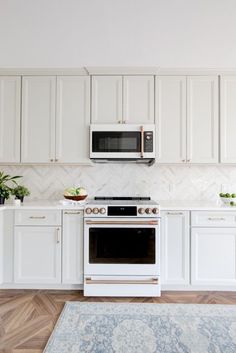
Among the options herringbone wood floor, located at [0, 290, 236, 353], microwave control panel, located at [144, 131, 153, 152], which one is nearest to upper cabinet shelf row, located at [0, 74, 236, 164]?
microwave control panel, located at [144, 131, 153, 152]

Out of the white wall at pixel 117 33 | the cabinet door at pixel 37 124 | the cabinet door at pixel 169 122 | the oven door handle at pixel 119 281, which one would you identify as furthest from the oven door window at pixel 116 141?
the oven door handle at pixel 119 281

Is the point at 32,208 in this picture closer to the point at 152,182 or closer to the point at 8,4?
the point at 152,182

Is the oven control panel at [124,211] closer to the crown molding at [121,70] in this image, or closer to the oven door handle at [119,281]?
the oven door handle at [119,281]

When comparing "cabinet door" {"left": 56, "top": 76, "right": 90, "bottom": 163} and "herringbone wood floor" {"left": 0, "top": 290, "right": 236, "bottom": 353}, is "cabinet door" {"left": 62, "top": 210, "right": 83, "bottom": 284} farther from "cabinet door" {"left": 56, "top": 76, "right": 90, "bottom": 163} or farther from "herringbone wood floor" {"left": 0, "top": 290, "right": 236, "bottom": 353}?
"cabinet door" {"left": 56, "top": 76, "right": 90, "bottom": 163}

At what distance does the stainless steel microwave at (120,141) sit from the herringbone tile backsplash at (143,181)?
16.7 inches

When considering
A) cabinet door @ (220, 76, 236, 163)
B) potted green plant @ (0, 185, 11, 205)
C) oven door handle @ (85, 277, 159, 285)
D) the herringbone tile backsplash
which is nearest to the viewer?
oven door handle @ (85, 277, 159, 285)

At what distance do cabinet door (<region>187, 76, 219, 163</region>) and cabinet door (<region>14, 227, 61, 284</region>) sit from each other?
5.92ft

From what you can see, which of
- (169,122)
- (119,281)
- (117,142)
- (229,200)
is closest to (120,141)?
(117,142)

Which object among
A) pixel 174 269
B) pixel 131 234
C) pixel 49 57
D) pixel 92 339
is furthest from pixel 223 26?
pixel 92 339

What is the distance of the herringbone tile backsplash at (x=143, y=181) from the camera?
3100 mm

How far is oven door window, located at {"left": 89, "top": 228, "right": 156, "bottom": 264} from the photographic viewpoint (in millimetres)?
2402

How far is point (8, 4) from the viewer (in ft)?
7.88

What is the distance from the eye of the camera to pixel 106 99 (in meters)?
2.77

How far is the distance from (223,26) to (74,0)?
1649 millimetres
